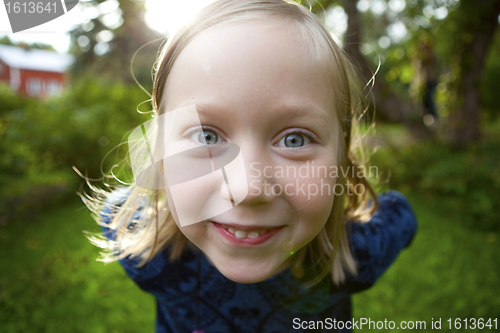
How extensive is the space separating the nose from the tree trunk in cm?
513

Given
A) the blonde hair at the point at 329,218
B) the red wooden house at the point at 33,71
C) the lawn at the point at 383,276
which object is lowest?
the red wooden house at the point at 33,71

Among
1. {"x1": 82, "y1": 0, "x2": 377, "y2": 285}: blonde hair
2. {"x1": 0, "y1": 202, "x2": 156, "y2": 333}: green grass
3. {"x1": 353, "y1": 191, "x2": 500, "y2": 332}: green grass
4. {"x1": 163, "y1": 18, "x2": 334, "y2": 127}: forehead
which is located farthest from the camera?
{"x1": 353, "y1": 191, "x2": 500, "y2": 332}: green grass

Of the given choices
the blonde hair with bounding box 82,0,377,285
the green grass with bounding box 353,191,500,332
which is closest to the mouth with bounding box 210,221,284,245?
the blonde hair with bounding box 82,0,377,285

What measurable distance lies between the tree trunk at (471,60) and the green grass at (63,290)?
201 inches

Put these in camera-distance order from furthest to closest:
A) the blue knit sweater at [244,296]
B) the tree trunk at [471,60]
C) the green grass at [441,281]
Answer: the tree trunk at [471,60] < the green grass at [441,281] < the blue knit sweater at [244,296]

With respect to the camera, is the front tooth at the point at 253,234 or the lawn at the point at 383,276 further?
the lawn at the point at 383,276

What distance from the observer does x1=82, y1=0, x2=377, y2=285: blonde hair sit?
0.92m

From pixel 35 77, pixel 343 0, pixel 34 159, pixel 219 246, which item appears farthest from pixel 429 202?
pixel 35 77

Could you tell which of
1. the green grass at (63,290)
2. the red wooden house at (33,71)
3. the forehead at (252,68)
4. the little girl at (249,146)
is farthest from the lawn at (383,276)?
the red wooden house at (33,71)

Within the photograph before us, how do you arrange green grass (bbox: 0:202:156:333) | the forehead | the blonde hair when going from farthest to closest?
1. green grass (bbox: 0:202:156:333)
2. the blonde hair
3. the forehead

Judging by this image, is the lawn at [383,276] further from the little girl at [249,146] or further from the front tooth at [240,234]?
the front tooth at [240,234]

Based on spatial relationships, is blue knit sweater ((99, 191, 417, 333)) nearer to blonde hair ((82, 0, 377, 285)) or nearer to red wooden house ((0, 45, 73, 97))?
blonde hair ((82, 0, 377, 285))

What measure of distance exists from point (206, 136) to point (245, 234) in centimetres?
28

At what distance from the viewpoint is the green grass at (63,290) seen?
7.93ft
